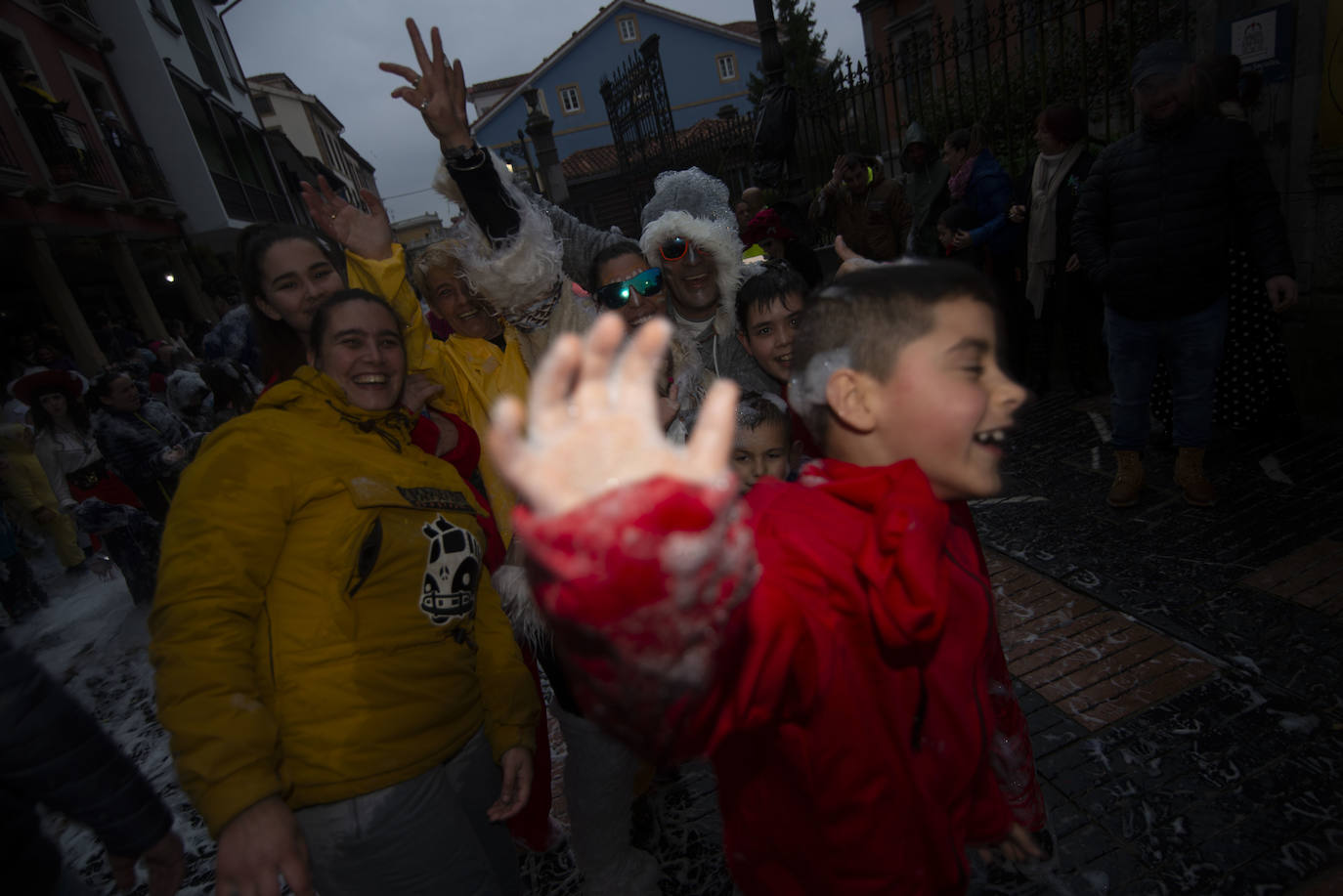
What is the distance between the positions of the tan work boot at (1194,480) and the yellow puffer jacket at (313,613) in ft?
12.9

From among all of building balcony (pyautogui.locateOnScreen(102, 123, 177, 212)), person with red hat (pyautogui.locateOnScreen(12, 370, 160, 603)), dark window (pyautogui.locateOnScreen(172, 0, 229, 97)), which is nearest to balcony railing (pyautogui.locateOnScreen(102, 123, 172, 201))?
building balcony (pyautogui.locateOnScreen(102, 123, 177, 212))

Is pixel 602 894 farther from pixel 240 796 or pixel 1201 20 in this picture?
pixel 1201 20

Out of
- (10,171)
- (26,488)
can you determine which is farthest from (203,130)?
(26,488)

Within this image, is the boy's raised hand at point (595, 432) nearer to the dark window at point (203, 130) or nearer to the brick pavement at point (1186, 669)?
the brick pavement at point (1186, 669)

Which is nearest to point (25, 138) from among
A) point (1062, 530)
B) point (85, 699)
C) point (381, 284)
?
point (85, 699)

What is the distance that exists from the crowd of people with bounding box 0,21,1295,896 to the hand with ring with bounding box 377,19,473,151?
15 millimetres

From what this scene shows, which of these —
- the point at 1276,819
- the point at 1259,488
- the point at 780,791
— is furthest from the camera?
the point at 1259,488

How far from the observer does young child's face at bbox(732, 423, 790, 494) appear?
2.20m

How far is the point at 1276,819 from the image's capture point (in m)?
2.01

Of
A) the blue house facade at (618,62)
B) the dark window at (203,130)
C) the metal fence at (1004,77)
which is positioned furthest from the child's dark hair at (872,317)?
the blue house facade at (618,62)

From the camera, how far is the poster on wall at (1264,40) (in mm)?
4156

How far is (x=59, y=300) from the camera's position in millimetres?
11898

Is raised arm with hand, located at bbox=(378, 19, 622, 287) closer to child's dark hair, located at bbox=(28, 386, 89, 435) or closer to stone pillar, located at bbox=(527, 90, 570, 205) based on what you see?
child's dark hair, located at bbox=(28, 386, 89, 435)

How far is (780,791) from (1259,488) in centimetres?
406
